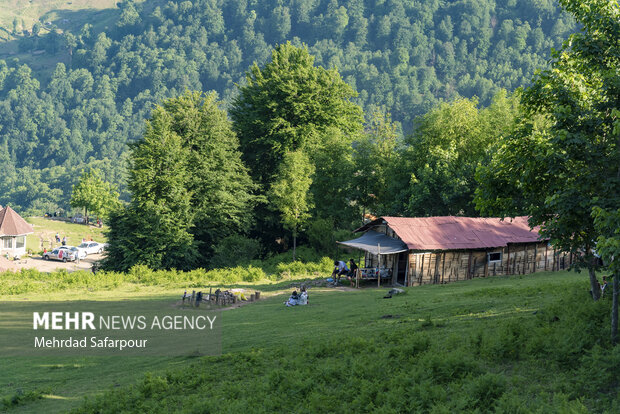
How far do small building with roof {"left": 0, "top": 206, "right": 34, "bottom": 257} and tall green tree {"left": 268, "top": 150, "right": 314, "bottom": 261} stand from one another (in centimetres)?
3964

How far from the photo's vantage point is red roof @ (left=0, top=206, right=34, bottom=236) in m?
71.1

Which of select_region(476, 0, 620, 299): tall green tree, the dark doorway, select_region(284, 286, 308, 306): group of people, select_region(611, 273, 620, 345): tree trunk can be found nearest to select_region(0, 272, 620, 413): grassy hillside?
select_region(611, 273, 620, 345): tree trunk

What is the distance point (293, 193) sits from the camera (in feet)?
165

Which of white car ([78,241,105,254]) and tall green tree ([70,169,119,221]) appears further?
tall green tree ([70,169,119,221])

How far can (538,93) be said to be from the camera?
14359 millimetres

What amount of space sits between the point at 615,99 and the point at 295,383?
35.3 feet

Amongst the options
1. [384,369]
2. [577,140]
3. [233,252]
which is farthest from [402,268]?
[577,140]

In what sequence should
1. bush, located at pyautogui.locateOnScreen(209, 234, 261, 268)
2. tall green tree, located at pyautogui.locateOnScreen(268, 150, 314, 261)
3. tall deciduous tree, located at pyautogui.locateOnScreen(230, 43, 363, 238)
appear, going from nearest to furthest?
bush, located at pyautogui.locateOnScreen(209, 234, 261, 268)
tall green tree, located at pyautogui.locateOnScreen(268, 150, 314, 261)
tall deciduous tree, located at pyautogui.locateOnScreen(230, 43, 363, 238)

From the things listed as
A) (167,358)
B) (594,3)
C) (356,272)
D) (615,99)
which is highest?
(594,3)

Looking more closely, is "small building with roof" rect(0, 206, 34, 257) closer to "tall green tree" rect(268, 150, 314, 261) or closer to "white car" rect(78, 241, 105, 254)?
"white car" rect(78, 241, 105, 254)

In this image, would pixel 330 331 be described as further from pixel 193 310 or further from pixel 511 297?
pixel 193 310

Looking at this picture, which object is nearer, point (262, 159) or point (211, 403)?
point (211, 403)

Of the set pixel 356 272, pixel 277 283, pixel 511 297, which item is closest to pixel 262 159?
pixel 277 283

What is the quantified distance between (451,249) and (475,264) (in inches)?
102
